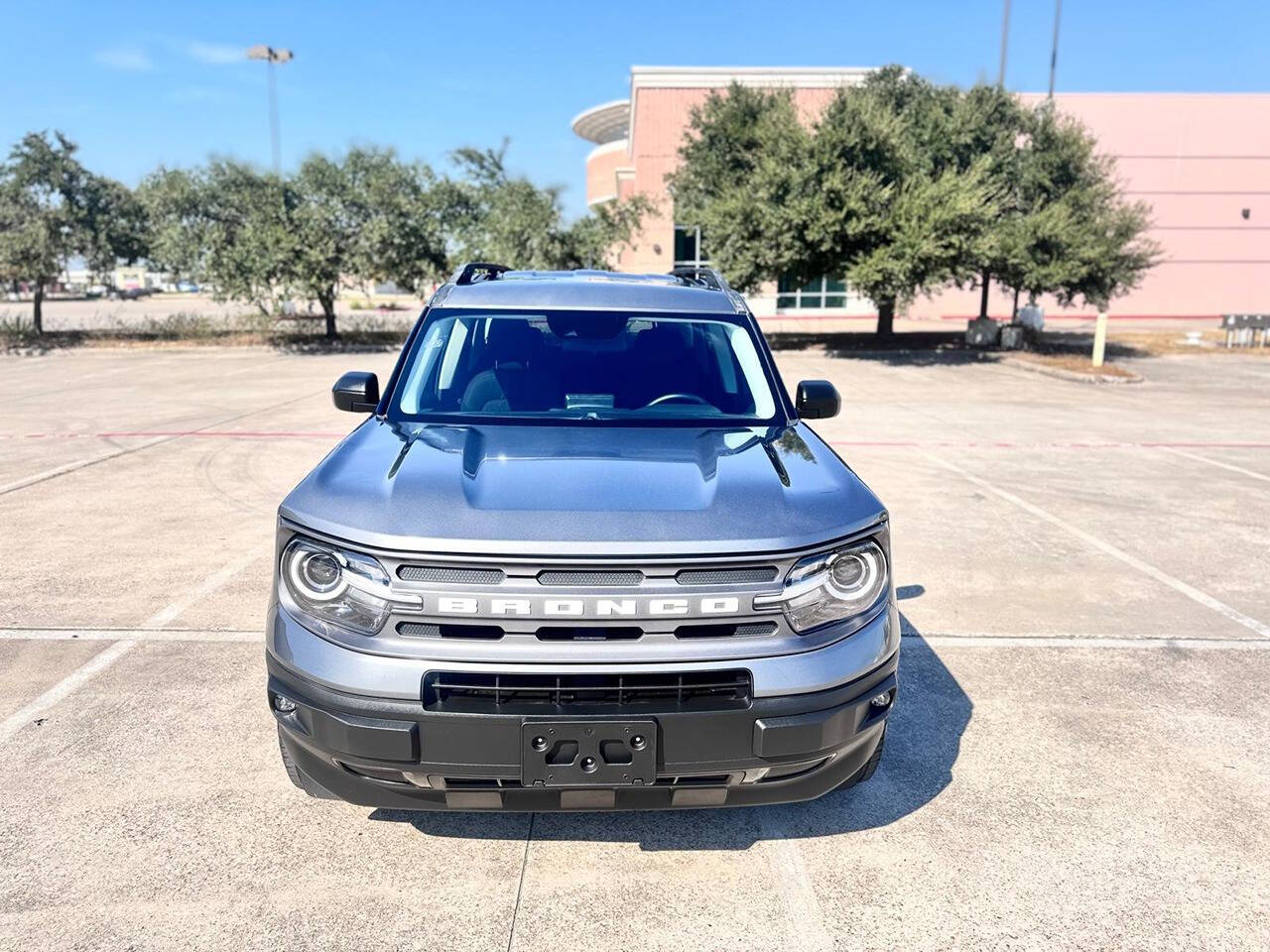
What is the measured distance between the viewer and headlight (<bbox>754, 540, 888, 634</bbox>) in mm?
2582

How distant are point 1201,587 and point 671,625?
196 inches

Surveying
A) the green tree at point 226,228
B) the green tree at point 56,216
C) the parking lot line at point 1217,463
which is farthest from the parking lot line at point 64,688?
the green tree at point 56,216

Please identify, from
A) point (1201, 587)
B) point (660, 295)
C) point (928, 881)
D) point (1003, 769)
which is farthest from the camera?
point (1201, 587)

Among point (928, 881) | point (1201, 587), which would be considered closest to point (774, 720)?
point (928, 881)

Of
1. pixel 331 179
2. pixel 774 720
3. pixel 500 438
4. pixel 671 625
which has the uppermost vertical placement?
pixel 331 179

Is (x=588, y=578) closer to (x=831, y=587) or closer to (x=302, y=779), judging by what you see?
(x=831, y=587)

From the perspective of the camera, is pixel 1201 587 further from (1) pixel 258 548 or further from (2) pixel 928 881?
(1) pixel 258 548

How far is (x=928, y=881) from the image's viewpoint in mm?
2896

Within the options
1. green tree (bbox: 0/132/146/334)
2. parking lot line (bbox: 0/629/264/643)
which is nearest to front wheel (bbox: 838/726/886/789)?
parking lot line (bbox: 0/629/264/643)

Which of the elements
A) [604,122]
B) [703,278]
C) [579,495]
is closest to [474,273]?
[703,278]

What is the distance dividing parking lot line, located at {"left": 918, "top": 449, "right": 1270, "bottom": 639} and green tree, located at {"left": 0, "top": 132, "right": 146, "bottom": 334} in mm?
24214

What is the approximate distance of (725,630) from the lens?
8.32 ft

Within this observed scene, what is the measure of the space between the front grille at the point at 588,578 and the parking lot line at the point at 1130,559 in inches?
175

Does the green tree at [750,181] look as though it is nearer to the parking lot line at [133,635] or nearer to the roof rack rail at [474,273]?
the roof rack rail at [474,273]
